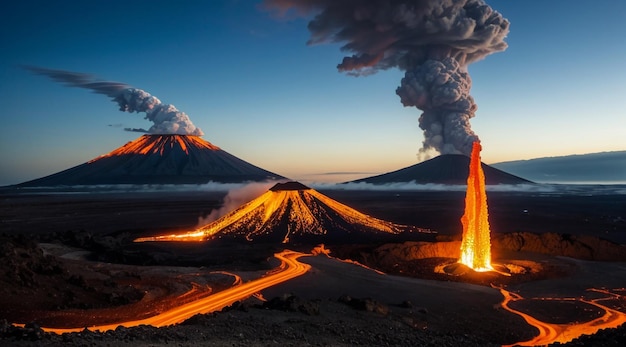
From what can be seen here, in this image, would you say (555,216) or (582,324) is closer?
(582,324)

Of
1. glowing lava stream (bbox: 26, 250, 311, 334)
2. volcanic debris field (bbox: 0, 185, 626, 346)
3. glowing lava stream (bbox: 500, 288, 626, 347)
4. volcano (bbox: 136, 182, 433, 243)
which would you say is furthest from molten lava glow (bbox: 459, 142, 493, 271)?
volcano (bbox: 136, 182, 433, 243)

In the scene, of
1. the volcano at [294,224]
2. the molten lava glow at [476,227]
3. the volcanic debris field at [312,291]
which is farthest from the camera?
the volcano at [294,224]

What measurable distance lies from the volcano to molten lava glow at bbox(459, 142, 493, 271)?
45.3 feet

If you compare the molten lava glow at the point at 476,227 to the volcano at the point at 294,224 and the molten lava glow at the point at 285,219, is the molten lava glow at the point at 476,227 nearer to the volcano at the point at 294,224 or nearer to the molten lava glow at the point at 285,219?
the volcano at the point at 294,224

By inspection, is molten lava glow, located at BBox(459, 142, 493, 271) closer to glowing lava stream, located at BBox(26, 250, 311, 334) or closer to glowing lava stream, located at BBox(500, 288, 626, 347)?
glowing lava stream, located at BBox(500, 288, 626, 347)

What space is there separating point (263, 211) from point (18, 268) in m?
33.9

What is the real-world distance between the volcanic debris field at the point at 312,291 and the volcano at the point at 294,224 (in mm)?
3874

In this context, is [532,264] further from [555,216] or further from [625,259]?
[555,216]

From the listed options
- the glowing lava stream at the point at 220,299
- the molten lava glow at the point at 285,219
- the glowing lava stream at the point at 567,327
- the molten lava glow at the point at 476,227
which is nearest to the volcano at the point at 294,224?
the molten lava glow at the point at 285,219

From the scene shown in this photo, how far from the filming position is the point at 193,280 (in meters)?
28.1

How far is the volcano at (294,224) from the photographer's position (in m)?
49.4

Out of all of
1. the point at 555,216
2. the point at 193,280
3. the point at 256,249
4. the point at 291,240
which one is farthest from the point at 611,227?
the point at 193,280

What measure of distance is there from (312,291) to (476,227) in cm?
1416

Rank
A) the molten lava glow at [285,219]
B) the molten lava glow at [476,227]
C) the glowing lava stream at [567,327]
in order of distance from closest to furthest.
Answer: the glowing lava stream at [567,327]
the molten lava glow at [476,227]
the molten lava glow at [285,219]
